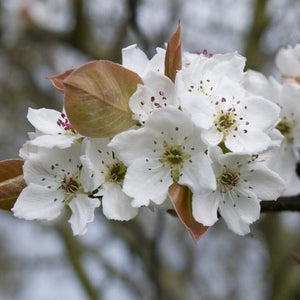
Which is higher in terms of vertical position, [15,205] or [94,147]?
[94,147]

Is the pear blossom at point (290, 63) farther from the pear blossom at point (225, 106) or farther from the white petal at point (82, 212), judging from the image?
the white petal at point (82, 212)

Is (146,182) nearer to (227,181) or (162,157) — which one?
(162,157)

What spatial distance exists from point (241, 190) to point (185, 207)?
15cm

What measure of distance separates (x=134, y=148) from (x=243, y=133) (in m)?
0.23

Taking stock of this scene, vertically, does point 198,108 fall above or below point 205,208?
above

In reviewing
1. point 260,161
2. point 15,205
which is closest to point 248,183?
point 260,161

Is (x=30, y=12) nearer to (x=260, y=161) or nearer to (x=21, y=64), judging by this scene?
(x=21, y=64)

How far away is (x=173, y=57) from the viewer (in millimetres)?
1004

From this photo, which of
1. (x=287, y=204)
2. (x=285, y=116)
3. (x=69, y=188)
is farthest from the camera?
(x=285, y=116)

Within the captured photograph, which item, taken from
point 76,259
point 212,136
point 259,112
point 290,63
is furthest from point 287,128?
point 76,259

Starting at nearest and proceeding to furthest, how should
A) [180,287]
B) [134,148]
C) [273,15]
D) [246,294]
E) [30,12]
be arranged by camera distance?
1. [134,148]
2. [273,15]
3. [180,287]
4. [30,12]
5. [246,294]

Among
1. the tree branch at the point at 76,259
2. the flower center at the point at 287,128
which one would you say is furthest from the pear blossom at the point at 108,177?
the tree branch at the point at 76,259

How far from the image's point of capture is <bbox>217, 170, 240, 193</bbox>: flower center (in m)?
1.03

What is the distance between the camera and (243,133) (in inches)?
39.6
